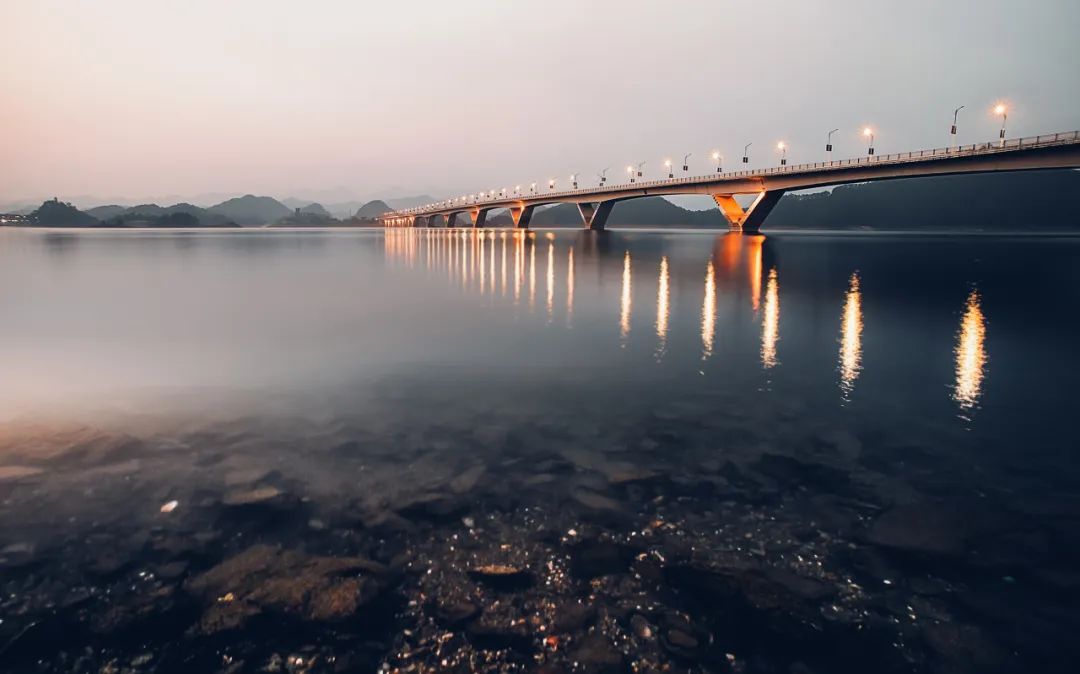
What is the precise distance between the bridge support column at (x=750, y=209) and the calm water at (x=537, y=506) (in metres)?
106

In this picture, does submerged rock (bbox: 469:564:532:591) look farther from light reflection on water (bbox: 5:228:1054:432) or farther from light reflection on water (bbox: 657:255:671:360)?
light reflection on water (bbox: 657:255:671:360)

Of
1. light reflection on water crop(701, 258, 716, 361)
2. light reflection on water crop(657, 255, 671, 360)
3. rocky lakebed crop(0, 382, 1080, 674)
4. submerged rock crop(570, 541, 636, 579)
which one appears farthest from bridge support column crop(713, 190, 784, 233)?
submerged rock crop(570, 541, 636, 579)

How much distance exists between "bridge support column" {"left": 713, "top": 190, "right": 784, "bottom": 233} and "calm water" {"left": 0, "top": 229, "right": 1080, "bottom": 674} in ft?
348

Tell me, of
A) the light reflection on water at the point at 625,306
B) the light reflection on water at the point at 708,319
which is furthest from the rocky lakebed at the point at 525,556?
the light reflection on water at the point at 625,306

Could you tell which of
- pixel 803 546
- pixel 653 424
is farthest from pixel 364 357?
pixel 803 546

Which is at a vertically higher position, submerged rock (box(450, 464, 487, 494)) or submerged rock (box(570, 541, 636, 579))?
submerged rock (box(450, 464, 487, 494))

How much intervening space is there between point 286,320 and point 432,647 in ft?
73.9

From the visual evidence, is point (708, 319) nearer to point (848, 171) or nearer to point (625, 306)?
point (625, 306)

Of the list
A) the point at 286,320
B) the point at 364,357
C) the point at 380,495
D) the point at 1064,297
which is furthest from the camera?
the point at 1064,297

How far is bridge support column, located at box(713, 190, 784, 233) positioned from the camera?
119m

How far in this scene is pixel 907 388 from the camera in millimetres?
15320

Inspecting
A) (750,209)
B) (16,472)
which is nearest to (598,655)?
(16,472)

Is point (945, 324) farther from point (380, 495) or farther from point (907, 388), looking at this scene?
point (380, 495)

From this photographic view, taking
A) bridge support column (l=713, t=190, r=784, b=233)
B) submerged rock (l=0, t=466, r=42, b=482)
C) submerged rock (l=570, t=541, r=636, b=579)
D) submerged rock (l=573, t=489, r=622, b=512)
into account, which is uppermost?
bridge support column (l=713, t=190, r=784, b=233)
